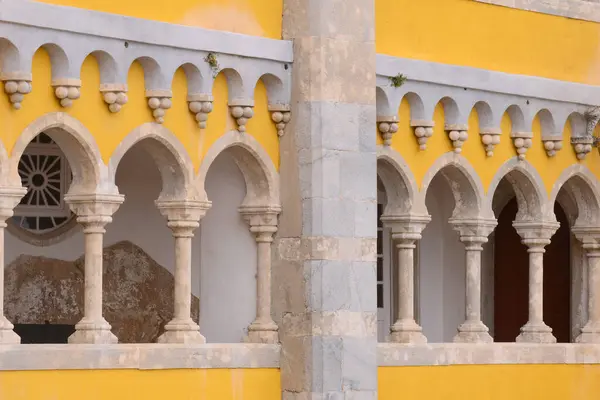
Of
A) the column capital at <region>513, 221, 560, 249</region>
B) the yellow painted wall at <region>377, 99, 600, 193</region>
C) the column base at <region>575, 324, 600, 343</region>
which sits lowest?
the column base at <region>575, 324, 600, 343</region>

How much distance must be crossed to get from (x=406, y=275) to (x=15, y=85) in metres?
4.31

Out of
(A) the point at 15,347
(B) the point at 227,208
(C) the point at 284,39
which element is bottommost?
(A) the point at 15,347

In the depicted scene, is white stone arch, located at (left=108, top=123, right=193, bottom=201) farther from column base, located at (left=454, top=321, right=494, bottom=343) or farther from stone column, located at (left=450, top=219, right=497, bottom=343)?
column base, located at (left=454, top=321, right=494, bottom=343)

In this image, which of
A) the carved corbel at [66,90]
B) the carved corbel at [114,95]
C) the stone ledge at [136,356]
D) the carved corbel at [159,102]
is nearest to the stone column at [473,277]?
the stone ledge at [136,356]

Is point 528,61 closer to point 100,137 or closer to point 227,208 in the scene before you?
point 227,208

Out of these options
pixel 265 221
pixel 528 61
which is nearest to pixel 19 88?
pixel 265 221

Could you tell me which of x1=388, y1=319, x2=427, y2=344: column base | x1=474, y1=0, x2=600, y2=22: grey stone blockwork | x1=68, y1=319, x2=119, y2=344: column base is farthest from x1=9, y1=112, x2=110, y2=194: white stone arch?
x1=474, y1=0, x2=600, y2=22: grey stone blockwork

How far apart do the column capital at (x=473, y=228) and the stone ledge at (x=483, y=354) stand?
0.91 meters

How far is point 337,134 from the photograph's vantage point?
1565 centimetres

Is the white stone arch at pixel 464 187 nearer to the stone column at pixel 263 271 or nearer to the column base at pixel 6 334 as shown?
the stone column at pixel 263 271

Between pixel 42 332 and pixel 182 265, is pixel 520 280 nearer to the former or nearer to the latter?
pixel 42 332

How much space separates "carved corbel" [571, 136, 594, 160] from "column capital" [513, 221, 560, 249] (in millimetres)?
724

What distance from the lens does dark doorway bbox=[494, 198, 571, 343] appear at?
20.2 meters

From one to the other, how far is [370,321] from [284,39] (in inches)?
89.1
